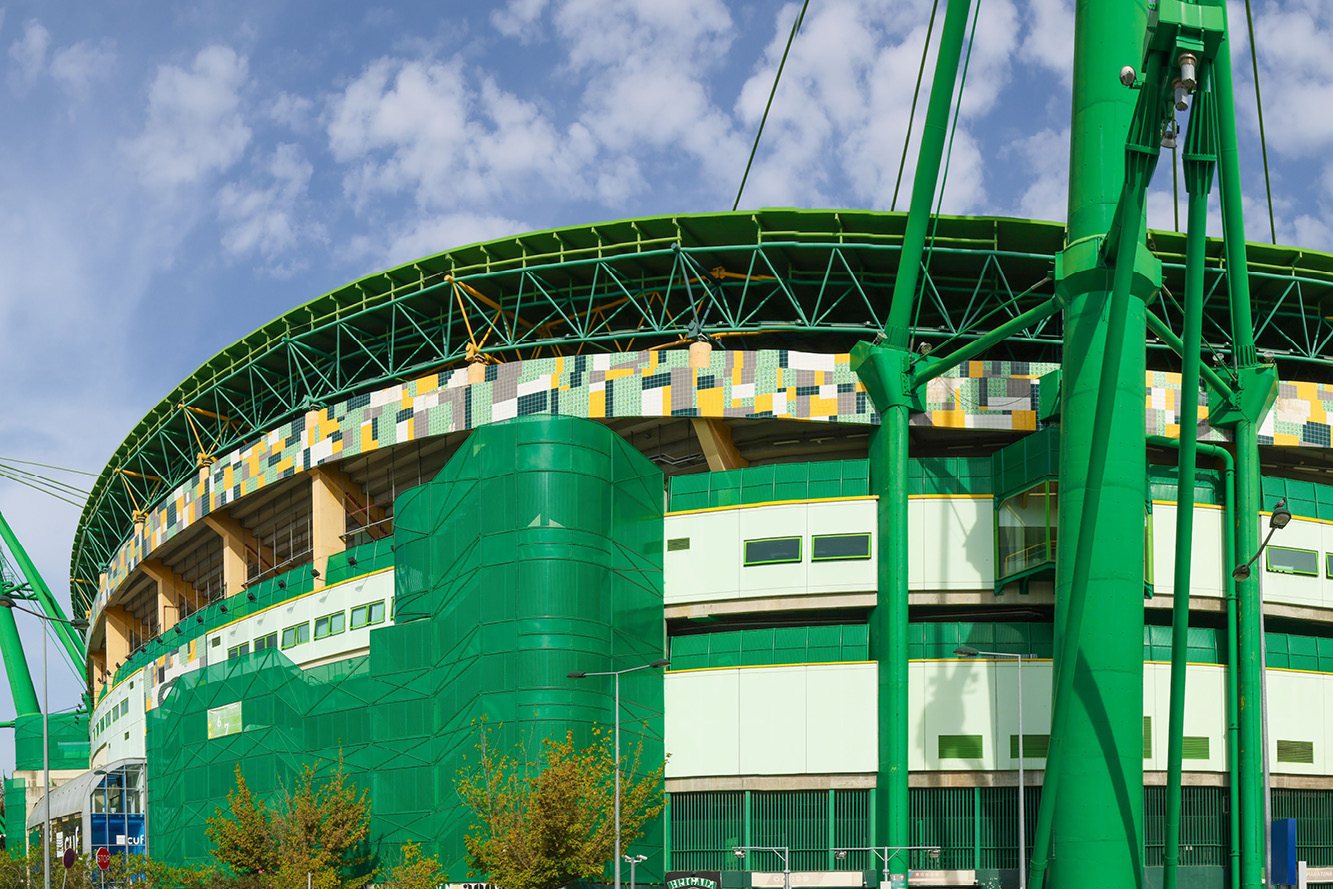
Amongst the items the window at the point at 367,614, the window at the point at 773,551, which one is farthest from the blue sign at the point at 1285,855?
the window at the point at 367,614

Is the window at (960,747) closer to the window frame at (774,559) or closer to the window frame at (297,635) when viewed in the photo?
the window frame at (774,559)

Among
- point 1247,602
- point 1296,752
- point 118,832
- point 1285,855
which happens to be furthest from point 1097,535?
point 118,832

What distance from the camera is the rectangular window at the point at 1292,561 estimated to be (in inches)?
2275

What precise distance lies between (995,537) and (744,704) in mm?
10972

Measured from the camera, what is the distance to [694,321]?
62.6 m

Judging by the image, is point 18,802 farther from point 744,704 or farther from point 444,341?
point 744,704

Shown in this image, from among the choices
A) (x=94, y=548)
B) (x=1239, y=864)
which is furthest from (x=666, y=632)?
(x=94, y=548)

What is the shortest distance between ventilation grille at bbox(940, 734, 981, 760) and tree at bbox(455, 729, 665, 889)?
35.7 ft

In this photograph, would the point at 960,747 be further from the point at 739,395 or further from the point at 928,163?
the point at 928,163

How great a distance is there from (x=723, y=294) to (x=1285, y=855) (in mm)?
31589

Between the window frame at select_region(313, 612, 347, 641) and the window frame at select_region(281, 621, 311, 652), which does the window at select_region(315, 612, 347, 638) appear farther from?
the window frame at select_region(281, 621, 311, 652)

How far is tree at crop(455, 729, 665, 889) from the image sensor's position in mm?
49375

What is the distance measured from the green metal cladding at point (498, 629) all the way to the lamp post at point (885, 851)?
22.0ft

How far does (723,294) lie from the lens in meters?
63.8
